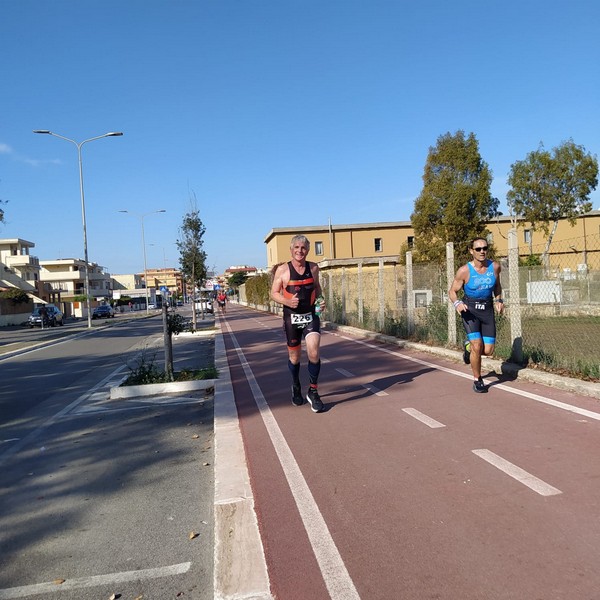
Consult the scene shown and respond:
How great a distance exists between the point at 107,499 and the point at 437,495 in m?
2.49

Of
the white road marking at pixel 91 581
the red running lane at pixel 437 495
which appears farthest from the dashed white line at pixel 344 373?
the white road marking at pixel 91 581

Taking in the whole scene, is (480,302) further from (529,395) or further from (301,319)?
(301,319)

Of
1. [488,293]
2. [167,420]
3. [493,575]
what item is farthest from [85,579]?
[488,293]

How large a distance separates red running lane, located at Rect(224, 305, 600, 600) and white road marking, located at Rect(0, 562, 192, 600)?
1.86ft

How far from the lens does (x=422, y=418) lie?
5.80m

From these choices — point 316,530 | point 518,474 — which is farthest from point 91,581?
point 518,474

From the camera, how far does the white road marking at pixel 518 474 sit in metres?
3.74

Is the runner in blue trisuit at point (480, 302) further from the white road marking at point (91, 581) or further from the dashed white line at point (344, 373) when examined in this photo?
the white road marking at point (91, 581)

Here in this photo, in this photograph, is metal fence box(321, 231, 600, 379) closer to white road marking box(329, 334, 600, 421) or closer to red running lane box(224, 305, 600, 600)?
white road marking box(329, 334, 600, 421)

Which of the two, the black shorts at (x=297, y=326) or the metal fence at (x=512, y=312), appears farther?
the metal fence at (x=512, y=312)

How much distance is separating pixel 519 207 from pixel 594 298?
13178mm

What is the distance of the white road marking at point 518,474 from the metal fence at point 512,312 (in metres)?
3.14

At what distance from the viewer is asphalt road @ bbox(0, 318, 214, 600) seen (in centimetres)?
310

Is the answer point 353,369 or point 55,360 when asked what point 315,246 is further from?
point 353,369
